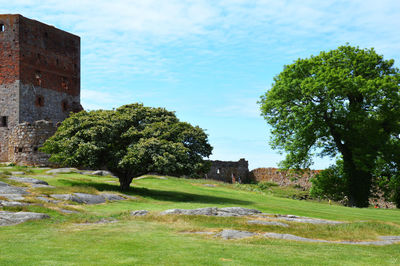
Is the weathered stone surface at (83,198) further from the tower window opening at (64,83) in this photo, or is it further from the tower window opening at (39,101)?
the tower window opening at (64,83)

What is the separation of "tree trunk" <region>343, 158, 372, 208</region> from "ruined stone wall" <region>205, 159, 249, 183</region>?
27.7 m

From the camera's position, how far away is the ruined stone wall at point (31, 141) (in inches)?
1927

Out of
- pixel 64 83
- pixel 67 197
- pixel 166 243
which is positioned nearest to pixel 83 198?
pixel 67 197

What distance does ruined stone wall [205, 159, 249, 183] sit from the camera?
214 ft

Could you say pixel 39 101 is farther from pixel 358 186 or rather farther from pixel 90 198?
pixel 358 186

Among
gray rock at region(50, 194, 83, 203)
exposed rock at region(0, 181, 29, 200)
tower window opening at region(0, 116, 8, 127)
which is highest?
tower window opening at region(0, 116, 8, 127)

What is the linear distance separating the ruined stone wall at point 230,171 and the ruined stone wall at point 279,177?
165cm

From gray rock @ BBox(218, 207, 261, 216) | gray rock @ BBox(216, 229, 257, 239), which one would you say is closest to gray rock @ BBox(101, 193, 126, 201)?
gray rock @ BBox(218, 207, 261, 216)

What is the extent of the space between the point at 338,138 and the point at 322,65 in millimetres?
7151

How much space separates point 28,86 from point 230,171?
3255 cm

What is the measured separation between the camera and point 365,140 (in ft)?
123

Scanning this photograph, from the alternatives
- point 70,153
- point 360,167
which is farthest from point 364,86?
point 70,153

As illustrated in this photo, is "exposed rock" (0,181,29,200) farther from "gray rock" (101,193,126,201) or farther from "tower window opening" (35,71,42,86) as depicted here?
"tower window opening" (35,71,42,86)

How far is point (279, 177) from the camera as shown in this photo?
6144 cm
